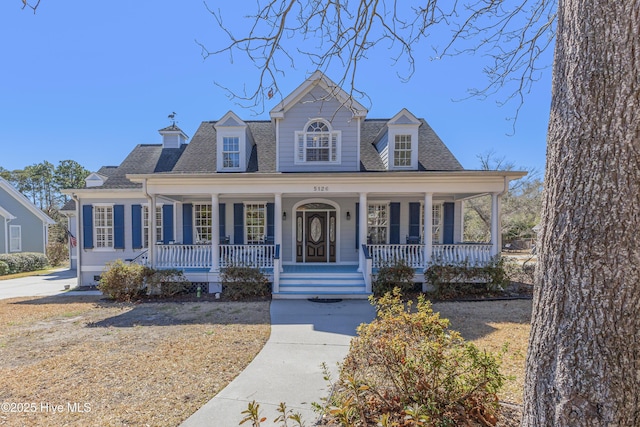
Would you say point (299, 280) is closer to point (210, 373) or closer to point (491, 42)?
point (210, 373)

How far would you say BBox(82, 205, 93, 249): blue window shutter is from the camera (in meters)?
12.3

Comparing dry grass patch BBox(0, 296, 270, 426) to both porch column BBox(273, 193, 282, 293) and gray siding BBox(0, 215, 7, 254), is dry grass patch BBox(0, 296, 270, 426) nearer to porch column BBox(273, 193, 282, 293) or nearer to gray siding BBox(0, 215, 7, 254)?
porch column BBox(273, 193, 282, 293)

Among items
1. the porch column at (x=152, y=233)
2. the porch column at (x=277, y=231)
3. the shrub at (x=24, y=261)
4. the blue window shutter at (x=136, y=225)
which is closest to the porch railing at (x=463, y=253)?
the porch column at (x=277, y=231)

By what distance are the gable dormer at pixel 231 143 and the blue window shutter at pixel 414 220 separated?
258 inches

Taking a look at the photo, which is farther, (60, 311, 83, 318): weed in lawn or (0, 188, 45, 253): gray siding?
(0, 188, 45, 253): gray siding

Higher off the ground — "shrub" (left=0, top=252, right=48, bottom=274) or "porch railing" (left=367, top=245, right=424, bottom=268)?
"porch railing" (left=367, top=245, right=424, bottom=268)

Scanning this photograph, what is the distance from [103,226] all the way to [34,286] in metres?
4.11

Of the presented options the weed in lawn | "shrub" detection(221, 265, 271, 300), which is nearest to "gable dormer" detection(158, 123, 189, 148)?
"shrub" detection(221, 265, 271, 300)

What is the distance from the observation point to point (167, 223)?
12.4 meters

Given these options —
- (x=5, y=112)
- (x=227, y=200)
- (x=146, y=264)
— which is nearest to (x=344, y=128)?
(x=227, y=200)

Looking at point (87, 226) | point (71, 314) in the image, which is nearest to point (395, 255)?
point (71, 314)

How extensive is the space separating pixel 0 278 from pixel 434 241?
2122 centimetres

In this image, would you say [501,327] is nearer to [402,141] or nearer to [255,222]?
[402,141]

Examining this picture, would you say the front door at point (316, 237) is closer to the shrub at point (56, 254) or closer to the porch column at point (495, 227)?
the porch column at point (495, 227)
